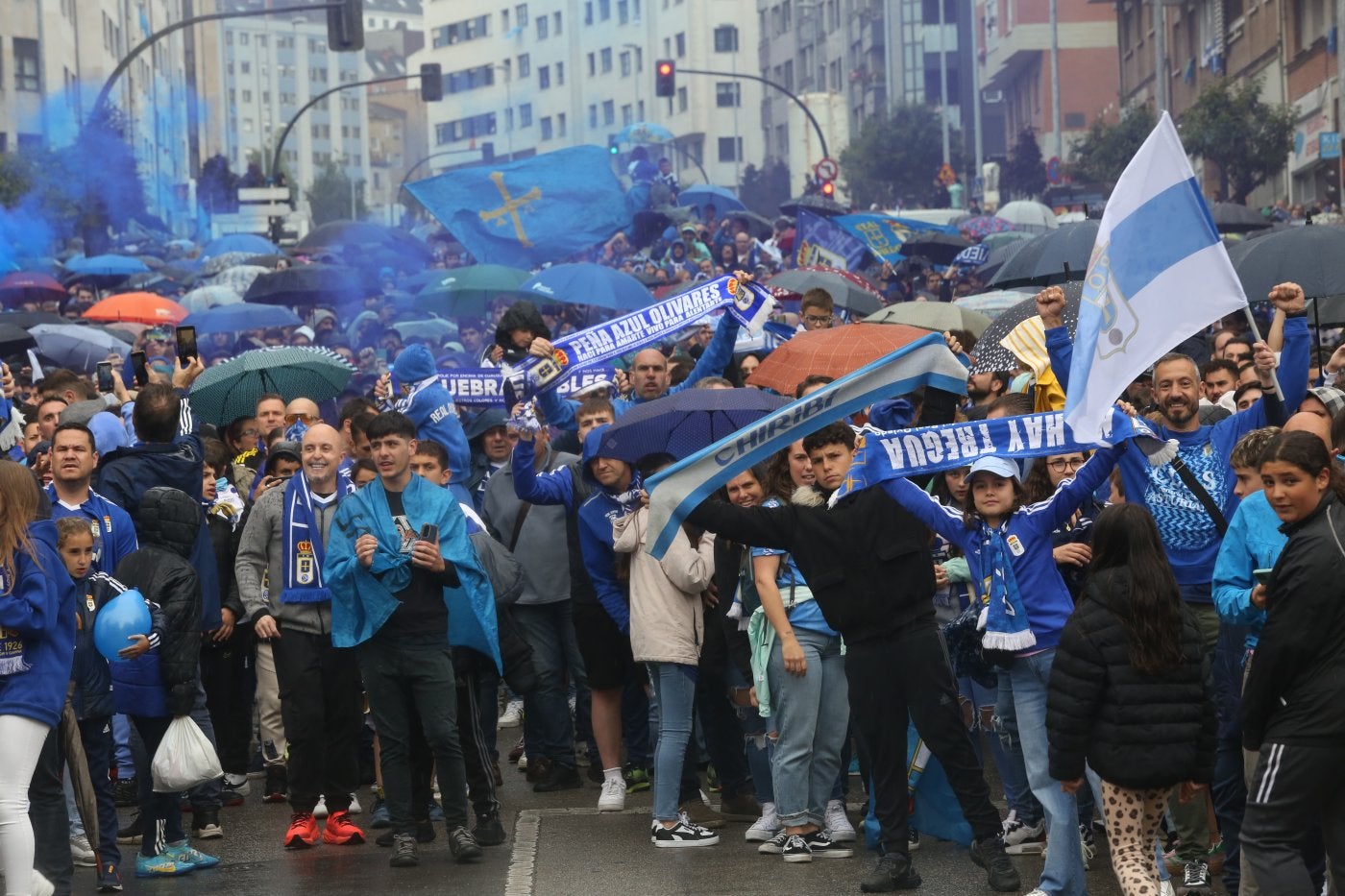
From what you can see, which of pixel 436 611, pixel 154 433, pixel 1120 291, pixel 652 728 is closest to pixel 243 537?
pixel 154 433

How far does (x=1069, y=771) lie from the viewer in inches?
271

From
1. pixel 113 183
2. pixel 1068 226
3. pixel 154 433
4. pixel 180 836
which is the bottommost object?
pixel 180 836

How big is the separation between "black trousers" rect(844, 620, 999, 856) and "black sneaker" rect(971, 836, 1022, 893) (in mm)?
40

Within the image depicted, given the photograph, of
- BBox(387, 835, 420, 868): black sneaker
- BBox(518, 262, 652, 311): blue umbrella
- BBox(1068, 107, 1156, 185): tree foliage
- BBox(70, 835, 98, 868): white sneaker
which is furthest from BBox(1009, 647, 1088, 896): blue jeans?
BBox(1068, 107, 1156, 185): tree foliage

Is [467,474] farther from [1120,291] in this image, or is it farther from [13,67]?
[13,67]

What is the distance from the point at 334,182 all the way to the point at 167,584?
122 m

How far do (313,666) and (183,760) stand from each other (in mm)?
902

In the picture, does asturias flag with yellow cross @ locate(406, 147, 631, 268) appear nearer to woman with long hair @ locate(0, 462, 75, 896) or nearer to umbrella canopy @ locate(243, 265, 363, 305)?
umbrella canopy @ locate(243, 265, 363, 305)

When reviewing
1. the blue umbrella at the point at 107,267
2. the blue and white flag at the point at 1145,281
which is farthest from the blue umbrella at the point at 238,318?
the blue and white flag at the point at 1145,281

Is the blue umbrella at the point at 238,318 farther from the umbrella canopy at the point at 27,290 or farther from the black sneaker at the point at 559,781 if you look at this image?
the black sneaker at the point at 559,781

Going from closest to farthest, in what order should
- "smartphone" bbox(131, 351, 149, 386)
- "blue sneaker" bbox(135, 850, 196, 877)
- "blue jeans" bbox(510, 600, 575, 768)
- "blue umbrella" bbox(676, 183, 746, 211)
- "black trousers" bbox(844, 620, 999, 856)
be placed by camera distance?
"black trousers" bbox(844, 620, 999, 856), "blue sneaker" bbox(135, 850, 196, 877), "blue jeans" bbox(510, 600, 575, 768), "smartphone" bbox(131, 351, 149, 386), "blue umbrella" bbox(676, 183, 746, 211)

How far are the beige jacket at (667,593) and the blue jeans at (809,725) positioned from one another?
598mm

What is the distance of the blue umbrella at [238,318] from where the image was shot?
22.2 m

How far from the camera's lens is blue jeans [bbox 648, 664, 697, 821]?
8.95 m
